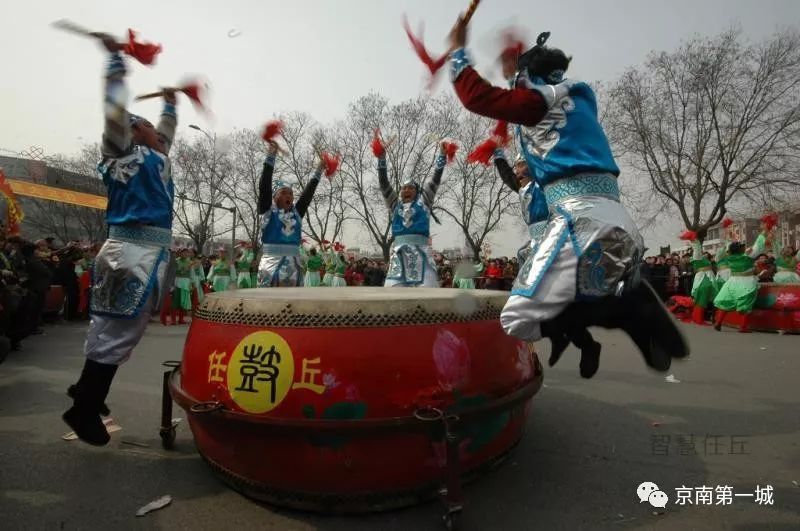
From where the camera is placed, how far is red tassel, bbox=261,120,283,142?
505cm

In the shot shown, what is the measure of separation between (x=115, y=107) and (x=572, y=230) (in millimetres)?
2400

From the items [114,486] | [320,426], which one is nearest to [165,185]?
[114,486]

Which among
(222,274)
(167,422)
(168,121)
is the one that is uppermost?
(168,121)

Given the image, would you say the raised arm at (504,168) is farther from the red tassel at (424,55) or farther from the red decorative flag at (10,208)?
the red decorative flag at (10,208)

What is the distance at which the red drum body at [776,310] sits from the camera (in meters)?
8.40

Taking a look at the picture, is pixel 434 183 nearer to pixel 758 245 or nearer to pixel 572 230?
pixel 572 230

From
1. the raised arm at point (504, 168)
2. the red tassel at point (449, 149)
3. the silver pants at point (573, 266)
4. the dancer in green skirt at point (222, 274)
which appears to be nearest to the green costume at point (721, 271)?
the red tassel at point (449, 149)

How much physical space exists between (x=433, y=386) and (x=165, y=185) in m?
2.01

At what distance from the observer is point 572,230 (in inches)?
78.9

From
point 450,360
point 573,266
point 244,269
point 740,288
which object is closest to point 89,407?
point 450,360

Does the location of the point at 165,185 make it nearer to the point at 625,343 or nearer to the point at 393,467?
the point at 393,467

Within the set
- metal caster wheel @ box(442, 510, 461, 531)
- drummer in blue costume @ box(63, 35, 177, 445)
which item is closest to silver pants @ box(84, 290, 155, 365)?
drummer in blue costume @ box(63, 35, 177, 445)

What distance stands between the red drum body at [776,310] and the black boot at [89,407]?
10.0m

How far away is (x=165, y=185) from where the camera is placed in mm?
2861
